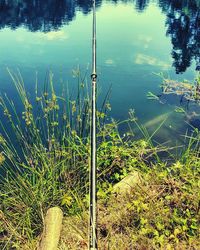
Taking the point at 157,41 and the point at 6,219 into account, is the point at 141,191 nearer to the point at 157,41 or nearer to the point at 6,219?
the point at 6,219

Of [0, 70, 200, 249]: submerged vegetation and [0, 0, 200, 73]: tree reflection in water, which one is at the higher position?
[0, 0, 200, 73]: tree reflection in water

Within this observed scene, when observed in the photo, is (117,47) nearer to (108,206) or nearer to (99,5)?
(99,5)

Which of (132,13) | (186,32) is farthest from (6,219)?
(132,13)

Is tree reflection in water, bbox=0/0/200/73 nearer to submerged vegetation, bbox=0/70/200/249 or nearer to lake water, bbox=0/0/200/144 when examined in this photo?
lake water, bbox=0/0/200/144

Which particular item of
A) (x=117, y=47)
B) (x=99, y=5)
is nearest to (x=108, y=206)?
(x=117, y=47)

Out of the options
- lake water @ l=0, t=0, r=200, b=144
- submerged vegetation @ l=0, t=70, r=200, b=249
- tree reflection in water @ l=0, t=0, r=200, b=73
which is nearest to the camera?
submerged vegetation @ l=0, t=70, r=200, b=249

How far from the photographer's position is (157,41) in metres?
11.5

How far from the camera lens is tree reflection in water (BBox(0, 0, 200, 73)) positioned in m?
10.8

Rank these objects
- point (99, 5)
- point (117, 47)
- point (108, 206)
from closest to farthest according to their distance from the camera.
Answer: point (108, 206) → point (117, 47) → point (99, 5)

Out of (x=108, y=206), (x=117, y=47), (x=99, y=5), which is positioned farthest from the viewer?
(x=99, y=5)

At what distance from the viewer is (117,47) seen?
10891mm

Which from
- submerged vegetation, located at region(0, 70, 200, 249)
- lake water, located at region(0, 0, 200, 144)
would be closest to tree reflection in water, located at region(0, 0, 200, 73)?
lake water, located at region(0, 0, 200, 144)

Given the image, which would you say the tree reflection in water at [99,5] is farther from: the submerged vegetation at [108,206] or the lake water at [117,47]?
the submerged vegetation at [108,206]

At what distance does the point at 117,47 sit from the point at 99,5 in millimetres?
7216
